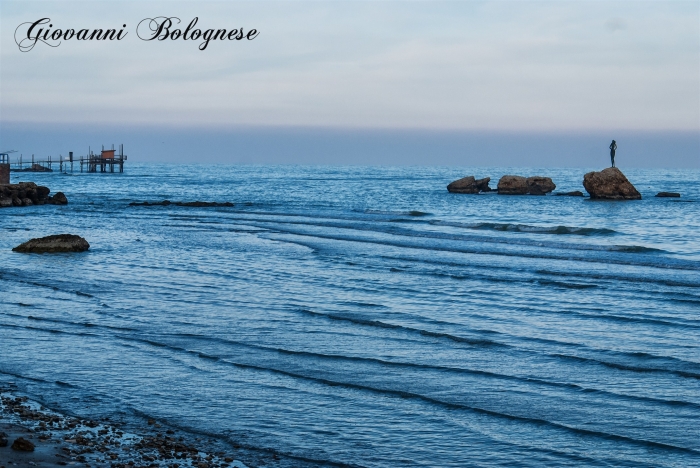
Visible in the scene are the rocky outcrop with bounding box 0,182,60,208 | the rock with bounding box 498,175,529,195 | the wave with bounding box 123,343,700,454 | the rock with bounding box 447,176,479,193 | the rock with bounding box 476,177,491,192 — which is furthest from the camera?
the rock with bounding box 476,177,491,192

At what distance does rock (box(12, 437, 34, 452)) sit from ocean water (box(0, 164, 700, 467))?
158cm

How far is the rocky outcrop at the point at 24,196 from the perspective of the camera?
4676 centimetres

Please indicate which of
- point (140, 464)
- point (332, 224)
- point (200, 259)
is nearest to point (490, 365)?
point (140, 464)

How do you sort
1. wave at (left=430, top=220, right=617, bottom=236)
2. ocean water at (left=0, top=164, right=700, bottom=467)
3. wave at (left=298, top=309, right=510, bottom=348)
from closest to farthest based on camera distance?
ocean water at (left=0, top=164, right=700, bottom=467)
wave at (left=298, top=309, right=510, bottom=348)
wave at (left=430, top=220, right=617, bottom=236)

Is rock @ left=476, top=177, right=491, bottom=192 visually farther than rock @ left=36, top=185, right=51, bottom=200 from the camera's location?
Yes

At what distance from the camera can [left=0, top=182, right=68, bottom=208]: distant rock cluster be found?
1842 inches

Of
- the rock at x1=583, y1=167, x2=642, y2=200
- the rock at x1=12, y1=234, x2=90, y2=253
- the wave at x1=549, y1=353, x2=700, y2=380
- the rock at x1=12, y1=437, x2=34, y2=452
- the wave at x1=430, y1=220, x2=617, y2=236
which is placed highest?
the rock at x1=583, y1=167, x2=642, y2=200

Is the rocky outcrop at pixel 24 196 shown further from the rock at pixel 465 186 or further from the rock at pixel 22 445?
the rock at pixel 22 445

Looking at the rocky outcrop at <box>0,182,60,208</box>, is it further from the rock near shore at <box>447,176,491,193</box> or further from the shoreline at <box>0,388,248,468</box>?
the shoreline at <box>0,388,248,468</box>

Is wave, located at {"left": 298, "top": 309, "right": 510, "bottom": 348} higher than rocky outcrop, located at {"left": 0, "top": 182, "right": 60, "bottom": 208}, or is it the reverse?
rocky outcrop, located at {"left": 0, "top": 182, "right": 60, "bottom": 208}

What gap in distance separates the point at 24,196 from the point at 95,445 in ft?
150

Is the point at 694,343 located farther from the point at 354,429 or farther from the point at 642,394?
the point at 354,429

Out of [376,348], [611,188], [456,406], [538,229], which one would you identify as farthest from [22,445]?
[611,188]

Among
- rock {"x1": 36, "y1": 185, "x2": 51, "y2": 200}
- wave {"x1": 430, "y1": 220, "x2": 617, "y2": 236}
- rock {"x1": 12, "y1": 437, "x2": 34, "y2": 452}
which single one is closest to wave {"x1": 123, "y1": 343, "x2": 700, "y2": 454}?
rock {"x1": 12, "y1": 437, "x2": 34, "y2": 452}
